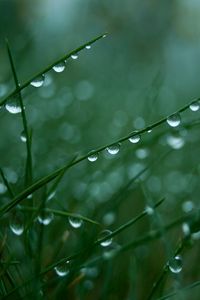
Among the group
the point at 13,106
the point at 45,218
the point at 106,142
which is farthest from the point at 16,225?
the point at 106,142

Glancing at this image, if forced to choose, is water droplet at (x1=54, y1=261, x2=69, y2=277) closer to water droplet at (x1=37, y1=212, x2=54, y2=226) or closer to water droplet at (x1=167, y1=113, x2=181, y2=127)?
water droplet at (x1=37, y1=212, x2=54, y2=226)

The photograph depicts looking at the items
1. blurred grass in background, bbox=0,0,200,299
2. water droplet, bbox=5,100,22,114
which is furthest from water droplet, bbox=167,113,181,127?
water droplet, bbox=5,100,22,114

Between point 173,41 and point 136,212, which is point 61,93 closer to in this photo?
point 136,212

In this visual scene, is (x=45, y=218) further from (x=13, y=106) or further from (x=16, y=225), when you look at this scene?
(x=13, y=106)

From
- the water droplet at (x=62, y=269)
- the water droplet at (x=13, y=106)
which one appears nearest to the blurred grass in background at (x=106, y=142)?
the water droplet at (x=62, y=269)

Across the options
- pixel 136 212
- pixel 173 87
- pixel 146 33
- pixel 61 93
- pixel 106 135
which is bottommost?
pixel 136 212

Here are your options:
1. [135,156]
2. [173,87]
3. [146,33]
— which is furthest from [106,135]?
[146,33]
